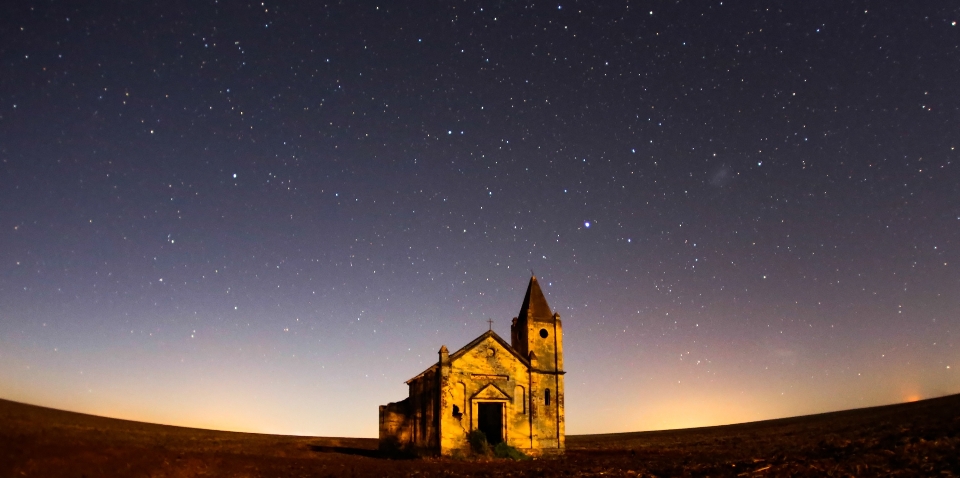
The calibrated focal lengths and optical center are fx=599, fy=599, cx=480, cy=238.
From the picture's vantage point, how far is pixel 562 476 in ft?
75.6

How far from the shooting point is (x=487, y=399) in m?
37.3

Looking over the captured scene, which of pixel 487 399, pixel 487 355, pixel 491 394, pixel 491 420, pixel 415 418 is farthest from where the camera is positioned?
pixel 491 420

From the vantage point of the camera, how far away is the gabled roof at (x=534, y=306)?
41.6 meters

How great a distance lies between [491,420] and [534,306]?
8.74 metres

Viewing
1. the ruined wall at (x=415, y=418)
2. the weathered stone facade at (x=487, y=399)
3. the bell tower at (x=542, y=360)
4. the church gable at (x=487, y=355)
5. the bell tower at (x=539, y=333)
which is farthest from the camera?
the bell tower at (x=539, y=333)

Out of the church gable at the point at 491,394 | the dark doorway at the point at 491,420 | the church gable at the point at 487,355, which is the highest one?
the church gable at the point at 487,355

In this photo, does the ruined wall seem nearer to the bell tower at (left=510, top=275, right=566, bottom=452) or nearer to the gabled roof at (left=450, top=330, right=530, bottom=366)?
the gabled roof at (left=450, top=330, right=530, bottom=366)

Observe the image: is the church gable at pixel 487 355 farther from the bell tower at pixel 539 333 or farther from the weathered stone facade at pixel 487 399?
the bell tower at pixel 539 333

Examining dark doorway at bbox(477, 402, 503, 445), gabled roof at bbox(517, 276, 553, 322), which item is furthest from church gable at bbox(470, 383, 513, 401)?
gabled roof at bbox(517, 276, 553, 322)

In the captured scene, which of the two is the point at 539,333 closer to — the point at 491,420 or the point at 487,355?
the point at 487,355

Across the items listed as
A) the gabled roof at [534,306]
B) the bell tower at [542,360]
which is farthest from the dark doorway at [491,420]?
the gabled roof at [534,306]

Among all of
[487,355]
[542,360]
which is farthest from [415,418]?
[542,360]

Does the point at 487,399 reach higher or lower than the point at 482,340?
lower

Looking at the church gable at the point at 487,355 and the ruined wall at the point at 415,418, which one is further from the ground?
the church gable at the point at 487,355
